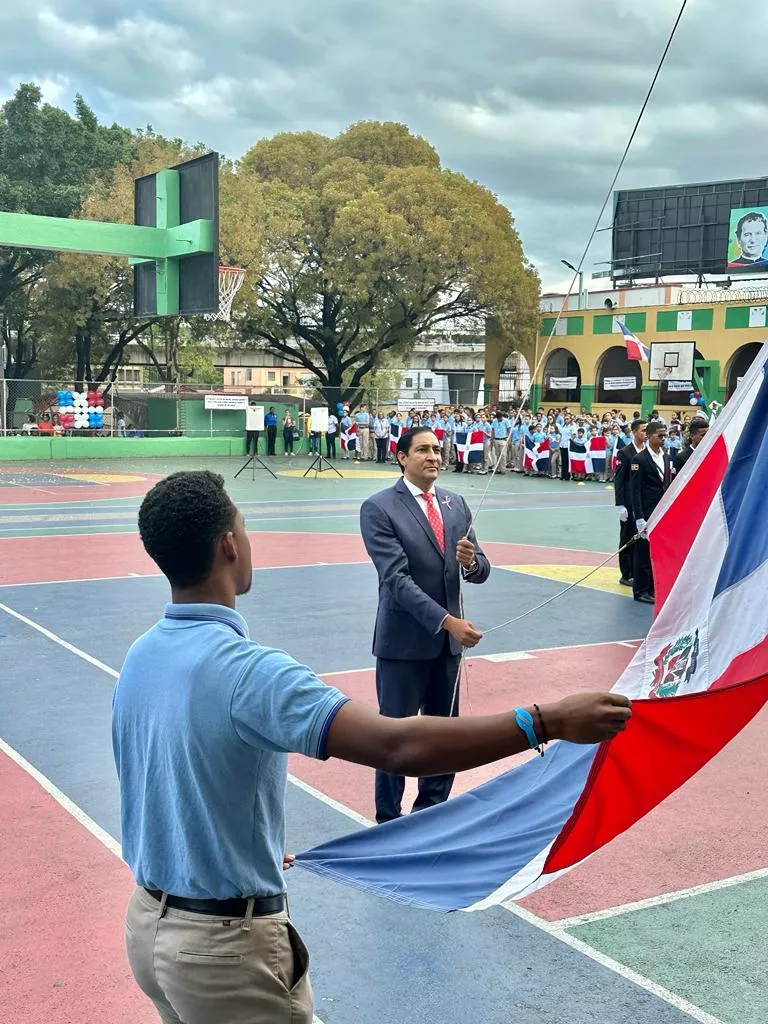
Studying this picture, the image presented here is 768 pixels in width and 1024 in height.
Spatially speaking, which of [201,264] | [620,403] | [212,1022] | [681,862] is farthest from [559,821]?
[620,403]

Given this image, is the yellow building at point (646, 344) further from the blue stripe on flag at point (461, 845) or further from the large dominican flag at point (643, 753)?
the blue stripe on flag at point (461, 845)

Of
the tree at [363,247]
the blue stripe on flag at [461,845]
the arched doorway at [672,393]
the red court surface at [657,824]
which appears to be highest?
the tree at [363,247]

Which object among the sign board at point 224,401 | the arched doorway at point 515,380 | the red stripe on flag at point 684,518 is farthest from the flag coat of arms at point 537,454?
the red stripe on flag at point 684,518

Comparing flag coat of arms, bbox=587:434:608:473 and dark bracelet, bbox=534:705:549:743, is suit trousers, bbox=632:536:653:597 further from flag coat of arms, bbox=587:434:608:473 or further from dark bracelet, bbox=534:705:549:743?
flag coat of arms, bbox=587:434:608:473

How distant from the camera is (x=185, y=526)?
8.52ft

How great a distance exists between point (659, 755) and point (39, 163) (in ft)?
171

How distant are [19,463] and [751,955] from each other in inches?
1320

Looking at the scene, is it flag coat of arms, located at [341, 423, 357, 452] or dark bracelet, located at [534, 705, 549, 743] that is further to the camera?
flag coat of arms, located at [341, 423, 357, 452]

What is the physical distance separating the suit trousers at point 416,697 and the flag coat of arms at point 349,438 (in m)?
34.9

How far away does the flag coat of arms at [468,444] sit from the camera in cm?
3538

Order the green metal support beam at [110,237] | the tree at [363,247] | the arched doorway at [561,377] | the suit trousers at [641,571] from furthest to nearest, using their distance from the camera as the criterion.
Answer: the arched doorway at [561,377]
the tree at [363,247]
the suit trousers at [641,571]
the green metal support beam at [110,237]

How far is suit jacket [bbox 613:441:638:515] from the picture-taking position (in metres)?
13.2

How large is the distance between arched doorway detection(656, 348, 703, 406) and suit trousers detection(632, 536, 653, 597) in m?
34.0

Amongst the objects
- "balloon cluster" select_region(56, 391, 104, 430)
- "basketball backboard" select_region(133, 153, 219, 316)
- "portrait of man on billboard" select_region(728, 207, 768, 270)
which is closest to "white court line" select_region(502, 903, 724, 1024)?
"basketball backboard" select_region(133, 153, 219, 316)
